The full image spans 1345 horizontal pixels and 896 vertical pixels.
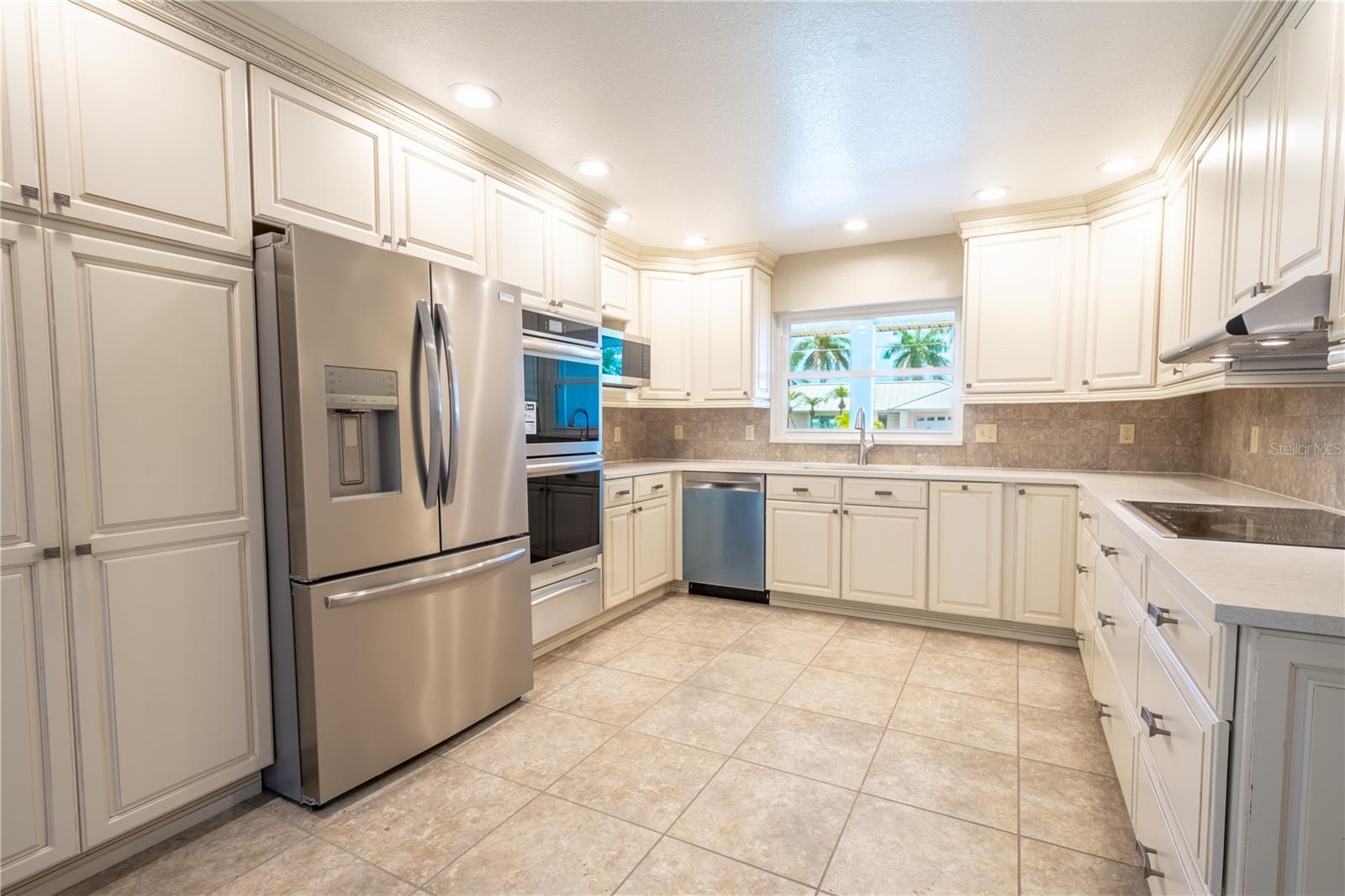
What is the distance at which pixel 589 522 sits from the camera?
125 inches

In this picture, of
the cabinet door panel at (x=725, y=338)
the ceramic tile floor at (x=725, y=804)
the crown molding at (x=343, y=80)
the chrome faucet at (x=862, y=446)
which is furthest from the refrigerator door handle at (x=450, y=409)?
the chrome faucet at (x=862, y=446)

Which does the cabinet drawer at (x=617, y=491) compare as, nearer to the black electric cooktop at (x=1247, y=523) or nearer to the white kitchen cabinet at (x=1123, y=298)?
the black electric cooktop at (x=1247, y=523)

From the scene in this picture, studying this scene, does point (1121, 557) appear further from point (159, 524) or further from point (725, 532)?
point (159, 524)

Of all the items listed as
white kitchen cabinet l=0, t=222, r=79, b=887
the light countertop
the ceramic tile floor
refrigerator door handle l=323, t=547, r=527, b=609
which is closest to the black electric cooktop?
the light countertop

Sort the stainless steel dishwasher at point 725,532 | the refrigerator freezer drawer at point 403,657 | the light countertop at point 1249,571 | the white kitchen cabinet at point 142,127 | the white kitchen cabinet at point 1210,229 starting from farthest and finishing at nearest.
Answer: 1. the stainless steel dishwasher at point 725,532
2. the white kitchen cabinet at point 1210,229
3. the refrigerator freezer drawer at point 403,657
4. the white kitchen cabinet at point 142,127
5. the light countertop at point 1249,571

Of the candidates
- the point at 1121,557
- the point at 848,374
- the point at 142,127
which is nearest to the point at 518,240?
the point at 142,127

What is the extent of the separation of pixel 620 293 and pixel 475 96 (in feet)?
6.15

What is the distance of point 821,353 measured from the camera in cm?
448

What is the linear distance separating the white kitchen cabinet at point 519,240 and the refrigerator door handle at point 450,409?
0.61m

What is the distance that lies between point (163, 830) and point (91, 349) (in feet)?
4.48

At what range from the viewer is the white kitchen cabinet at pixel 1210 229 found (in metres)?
2.03

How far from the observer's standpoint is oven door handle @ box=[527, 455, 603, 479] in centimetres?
275

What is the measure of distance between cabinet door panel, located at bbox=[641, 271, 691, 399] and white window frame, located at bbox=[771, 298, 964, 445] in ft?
2.26

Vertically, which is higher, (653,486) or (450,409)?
(450,409)
